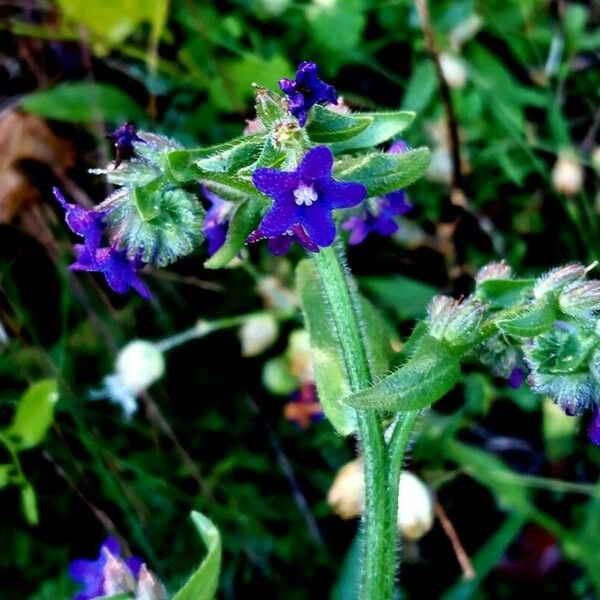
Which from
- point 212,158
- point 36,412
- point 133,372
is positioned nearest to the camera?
point 212,158

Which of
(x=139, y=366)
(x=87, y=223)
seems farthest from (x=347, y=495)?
(x=87, y=223)

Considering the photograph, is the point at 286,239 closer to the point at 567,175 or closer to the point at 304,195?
the point at 304,195

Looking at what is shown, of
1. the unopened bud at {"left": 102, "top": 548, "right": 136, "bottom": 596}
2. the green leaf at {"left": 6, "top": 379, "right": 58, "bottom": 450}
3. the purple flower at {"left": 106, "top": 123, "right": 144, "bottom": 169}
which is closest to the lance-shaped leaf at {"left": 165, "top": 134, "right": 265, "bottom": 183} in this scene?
the purple flower at {"left": 106, "top": 123, "right": 144, "bottom": 169}

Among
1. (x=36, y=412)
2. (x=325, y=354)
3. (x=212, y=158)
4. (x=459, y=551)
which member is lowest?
(x=459, y=551)

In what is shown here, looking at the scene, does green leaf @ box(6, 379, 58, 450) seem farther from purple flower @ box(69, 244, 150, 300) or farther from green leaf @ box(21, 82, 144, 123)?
green leaf @ box(21, 82, 144, 123)

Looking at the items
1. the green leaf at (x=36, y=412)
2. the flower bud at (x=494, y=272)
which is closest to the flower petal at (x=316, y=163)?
the flower bud at (x=494, y=272)

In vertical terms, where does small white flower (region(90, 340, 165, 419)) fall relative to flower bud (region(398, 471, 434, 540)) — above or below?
above
